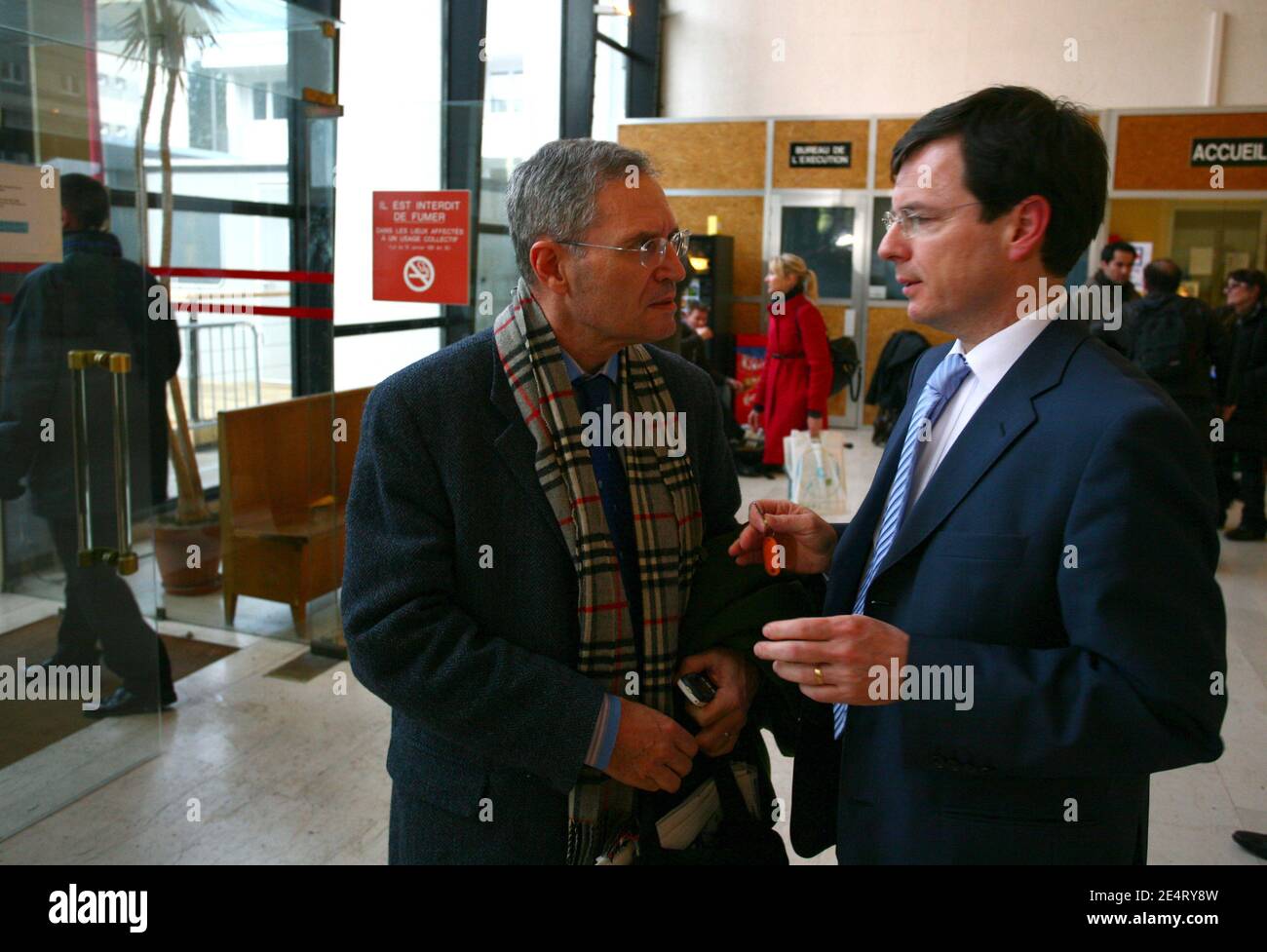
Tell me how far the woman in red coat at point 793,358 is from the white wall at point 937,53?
4480 millimetres

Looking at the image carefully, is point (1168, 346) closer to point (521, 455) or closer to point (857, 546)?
point (857, 546)

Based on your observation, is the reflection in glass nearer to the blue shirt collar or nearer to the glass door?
the glass door

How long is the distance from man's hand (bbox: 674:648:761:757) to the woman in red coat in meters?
4.46

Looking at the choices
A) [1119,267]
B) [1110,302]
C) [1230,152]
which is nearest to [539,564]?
[1110,302]

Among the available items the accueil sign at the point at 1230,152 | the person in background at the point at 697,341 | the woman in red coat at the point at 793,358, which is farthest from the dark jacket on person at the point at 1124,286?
the accueil sign at the point at 1230,152

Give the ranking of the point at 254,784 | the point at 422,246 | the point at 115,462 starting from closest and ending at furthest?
the point at 115,462, the point at 254,784, the point at 422,246

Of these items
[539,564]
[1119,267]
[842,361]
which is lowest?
[539,564]

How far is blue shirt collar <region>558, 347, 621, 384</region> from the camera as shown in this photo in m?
1.60

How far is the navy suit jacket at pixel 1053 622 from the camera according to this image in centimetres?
109

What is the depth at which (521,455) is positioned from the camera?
4.81ft

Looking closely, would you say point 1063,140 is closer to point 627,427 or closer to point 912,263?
point 912,263

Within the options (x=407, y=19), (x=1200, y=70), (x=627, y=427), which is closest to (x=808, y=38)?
(x=1200, y=70)

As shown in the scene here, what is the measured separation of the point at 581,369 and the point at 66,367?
2.15 metres
